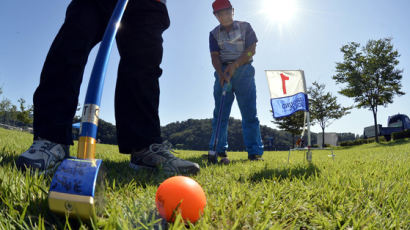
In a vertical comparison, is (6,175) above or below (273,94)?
below

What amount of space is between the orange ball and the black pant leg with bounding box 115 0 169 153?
44.3 inches

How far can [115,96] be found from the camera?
2.36 m

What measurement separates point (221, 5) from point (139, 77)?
119 inches

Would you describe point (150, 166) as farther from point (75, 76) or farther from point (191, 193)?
point (191, 193)

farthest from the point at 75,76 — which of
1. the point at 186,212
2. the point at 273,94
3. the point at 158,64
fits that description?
the point at 273,94

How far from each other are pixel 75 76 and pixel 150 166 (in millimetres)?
996

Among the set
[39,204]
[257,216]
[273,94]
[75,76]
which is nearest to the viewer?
[39,204]

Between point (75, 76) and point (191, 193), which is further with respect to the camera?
point (75, 76)

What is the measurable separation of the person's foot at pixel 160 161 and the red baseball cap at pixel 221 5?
3324mm

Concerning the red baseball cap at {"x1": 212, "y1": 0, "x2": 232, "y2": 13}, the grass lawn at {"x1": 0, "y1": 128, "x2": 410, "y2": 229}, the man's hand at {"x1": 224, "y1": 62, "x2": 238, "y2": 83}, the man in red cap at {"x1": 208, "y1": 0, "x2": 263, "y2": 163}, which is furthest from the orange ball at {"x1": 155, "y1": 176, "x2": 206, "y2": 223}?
the red baseball cap at {"x1": 212, "y1": 0, "x2": 232, "y2": 13}

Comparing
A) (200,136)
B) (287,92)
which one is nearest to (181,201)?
(287,92)

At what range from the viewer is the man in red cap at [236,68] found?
15.0ft

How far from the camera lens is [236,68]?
4.61 meters

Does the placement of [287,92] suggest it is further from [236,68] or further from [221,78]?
[221,78]
